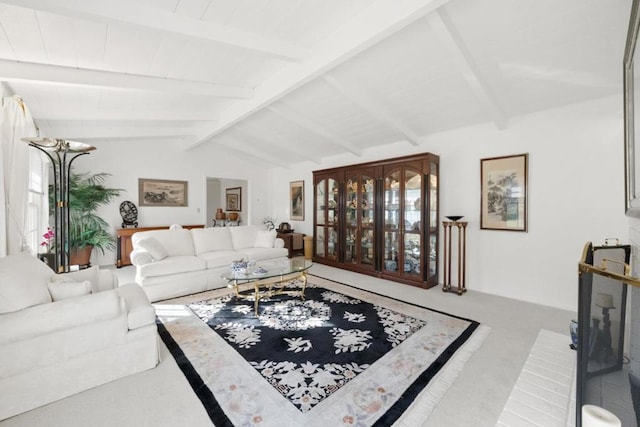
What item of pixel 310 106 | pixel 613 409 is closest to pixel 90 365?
pixel 613 409

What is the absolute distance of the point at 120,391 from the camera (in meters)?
1.84

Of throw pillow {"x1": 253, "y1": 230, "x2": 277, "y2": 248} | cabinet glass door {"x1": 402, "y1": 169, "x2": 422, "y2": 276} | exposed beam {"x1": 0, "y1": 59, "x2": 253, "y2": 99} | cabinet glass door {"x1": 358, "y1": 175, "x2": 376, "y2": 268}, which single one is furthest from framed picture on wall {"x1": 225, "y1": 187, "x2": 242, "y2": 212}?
cabinet glass door {"x1": 402, "y1": 169, "x2": 422, "y2": 276}

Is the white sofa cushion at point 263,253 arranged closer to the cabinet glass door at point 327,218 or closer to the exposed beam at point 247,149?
the cabinet glass door at point 327,218

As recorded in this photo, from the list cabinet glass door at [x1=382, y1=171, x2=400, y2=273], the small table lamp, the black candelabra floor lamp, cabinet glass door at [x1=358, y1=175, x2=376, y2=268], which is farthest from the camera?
cabinet glass door at [x1=358, y1=175, x2=376, y2=268]

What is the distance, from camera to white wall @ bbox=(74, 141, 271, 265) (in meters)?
5.77

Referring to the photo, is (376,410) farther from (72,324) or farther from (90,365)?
(72,324)

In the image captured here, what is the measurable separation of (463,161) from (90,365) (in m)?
4.80

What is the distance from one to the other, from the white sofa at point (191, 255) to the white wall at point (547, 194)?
3247 millimetres

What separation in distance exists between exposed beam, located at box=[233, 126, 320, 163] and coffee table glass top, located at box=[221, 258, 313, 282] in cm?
296

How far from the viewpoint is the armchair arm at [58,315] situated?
1650 mm

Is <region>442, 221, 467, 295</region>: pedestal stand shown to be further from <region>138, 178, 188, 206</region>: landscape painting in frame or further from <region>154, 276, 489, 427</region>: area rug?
<region>138, 178, 188, 206</region>: landscape painting in frame

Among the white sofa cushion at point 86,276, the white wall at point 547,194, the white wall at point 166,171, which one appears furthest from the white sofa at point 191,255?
the white wall at point 547,194

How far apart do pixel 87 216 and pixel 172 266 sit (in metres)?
3.24

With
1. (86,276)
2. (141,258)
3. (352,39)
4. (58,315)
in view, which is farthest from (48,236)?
(352,39)
